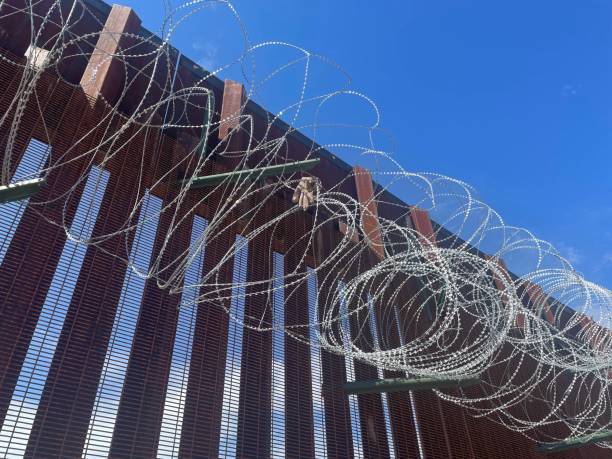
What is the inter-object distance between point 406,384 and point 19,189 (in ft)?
18.3

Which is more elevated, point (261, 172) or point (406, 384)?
point (261, 172)

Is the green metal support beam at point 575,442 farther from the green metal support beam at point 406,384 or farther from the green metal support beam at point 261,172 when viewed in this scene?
the green metal support beam at point 261,172

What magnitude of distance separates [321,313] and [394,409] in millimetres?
2029

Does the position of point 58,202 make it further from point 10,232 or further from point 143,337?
point 143,337

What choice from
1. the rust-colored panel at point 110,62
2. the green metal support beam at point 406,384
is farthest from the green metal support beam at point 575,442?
the rust-colored panel at point 110,62

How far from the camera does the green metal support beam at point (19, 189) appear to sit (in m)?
3.26

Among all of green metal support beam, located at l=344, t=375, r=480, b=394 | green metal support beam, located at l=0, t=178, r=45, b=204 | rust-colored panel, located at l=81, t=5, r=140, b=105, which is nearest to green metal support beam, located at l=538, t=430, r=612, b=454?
green metal support beam, located at l=344, t=375, r=480, b=394

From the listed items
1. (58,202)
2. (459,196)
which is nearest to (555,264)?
(459,196)

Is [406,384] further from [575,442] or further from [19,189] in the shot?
[19,189]

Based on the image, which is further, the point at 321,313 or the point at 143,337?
the point at 321,313

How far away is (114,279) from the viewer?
595 cm

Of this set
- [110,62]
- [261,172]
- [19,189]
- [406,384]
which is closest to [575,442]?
[406,384]

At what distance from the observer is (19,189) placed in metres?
3.30

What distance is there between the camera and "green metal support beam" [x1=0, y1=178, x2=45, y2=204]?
3.26m
